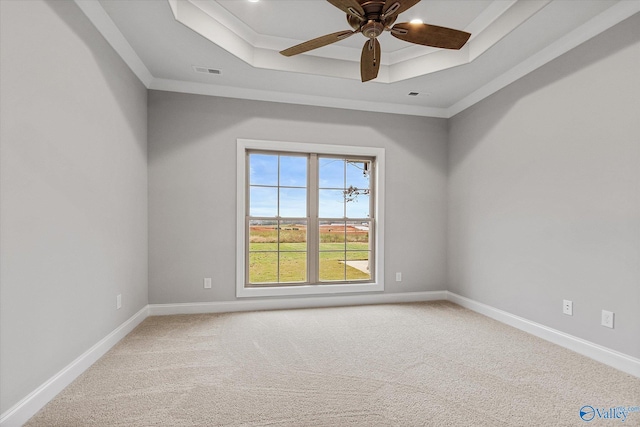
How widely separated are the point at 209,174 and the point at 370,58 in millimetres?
2316

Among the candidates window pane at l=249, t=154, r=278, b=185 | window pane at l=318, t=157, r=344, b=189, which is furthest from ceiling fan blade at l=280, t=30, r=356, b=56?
window pane at l=318, t=157, r=344, b=189

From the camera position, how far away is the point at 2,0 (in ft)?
5.14

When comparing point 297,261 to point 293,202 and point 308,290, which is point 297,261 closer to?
point 308,290

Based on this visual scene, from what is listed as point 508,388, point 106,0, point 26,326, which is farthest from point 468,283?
point 106,0

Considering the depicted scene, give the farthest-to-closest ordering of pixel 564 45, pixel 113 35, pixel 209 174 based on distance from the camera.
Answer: pixel 209 174, pixel 564 45, pixel 113 35

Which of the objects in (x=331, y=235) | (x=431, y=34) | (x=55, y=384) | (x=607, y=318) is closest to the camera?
(x=55, y=384)

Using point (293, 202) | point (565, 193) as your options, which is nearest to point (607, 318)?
point (565, 193)

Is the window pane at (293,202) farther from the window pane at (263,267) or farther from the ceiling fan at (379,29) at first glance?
the ceiling fan at (379,29)

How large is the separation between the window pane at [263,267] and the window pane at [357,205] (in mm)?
1166

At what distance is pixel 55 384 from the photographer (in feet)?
6.37

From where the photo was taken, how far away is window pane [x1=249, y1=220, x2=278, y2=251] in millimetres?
3963

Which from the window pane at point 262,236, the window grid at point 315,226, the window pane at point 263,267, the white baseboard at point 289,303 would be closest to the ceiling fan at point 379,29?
the window grid at point 315,226

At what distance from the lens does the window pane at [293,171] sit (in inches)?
161

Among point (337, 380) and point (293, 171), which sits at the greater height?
point (293, 171)
